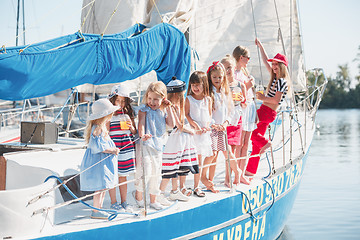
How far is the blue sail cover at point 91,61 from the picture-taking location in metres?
4.14

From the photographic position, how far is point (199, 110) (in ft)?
16.4

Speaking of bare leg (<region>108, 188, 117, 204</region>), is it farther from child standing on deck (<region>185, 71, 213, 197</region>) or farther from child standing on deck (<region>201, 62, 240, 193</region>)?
child standing on deck (<region>201, 62, 240, 193</region>)

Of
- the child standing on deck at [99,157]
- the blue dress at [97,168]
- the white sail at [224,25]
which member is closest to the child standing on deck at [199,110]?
the child standing on deck at [99,157]

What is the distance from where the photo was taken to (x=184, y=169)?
188 inches

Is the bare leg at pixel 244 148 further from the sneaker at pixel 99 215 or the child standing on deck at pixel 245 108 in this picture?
the sneaker at pixel 99 215

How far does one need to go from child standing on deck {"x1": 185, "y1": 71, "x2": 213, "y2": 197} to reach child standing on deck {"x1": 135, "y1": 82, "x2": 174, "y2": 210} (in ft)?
1.43

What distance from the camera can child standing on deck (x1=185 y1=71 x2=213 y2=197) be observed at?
195 inches

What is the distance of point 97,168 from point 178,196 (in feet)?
3.44

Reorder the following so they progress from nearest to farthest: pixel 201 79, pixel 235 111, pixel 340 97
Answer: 1. pixel 201 79
2. pixel 235 111
3. pixel 340 97

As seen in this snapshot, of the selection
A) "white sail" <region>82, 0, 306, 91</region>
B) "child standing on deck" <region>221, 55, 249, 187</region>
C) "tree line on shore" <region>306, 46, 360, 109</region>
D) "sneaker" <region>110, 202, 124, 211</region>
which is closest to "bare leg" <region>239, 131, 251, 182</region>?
"child standing on deck" <region>221, 55, 249, 187</region>

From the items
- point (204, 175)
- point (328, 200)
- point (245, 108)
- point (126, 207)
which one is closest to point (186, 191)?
point (204, 175)

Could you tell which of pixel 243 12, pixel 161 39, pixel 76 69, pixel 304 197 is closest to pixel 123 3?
pixel 243 12

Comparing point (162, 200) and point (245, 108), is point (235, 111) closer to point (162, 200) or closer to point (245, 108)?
point (245, 108)

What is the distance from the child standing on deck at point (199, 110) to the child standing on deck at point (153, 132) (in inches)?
17.1
